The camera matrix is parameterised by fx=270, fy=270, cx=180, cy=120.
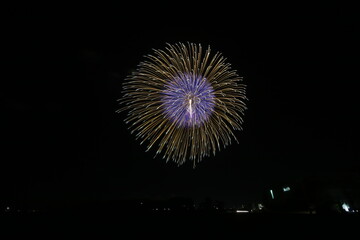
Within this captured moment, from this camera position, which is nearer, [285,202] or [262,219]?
[262,219]

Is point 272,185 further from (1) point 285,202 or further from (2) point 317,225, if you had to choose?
(2) point 317,225

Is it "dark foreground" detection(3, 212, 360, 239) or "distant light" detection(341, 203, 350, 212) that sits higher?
"distant light" detection(341, 203, 350, 212)

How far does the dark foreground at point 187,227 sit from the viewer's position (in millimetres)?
14742

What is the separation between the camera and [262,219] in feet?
59.9

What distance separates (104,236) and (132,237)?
147 cm

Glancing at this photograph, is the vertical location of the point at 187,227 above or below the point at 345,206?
below

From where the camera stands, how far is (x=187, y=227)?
53.9ft

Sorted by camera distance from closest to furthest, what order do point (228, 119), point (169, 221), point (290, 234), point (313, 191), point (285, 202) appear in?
1. point (290, 234)
2. point (169, 221)
3. point (228, 119)
4. point (313, 191)
5. point (285, 202)

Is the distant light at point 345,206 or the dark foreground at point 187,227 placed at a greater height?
the distant light at point 345,206

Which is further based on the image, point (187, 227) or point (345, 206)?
point (345, 206)

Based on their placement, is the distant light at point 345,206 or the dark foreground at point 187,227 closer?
the dark foreground at point 187,227

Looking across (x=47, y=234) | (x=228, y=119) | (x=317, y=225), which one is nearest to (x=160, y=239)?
(x=47, y=234)

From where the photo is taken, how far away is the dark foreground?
14742mm

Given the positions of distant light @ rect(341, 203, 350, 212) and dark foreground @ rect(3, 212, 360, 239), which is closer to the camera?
dark foreground @ rect(3, 212, 360, 239)
